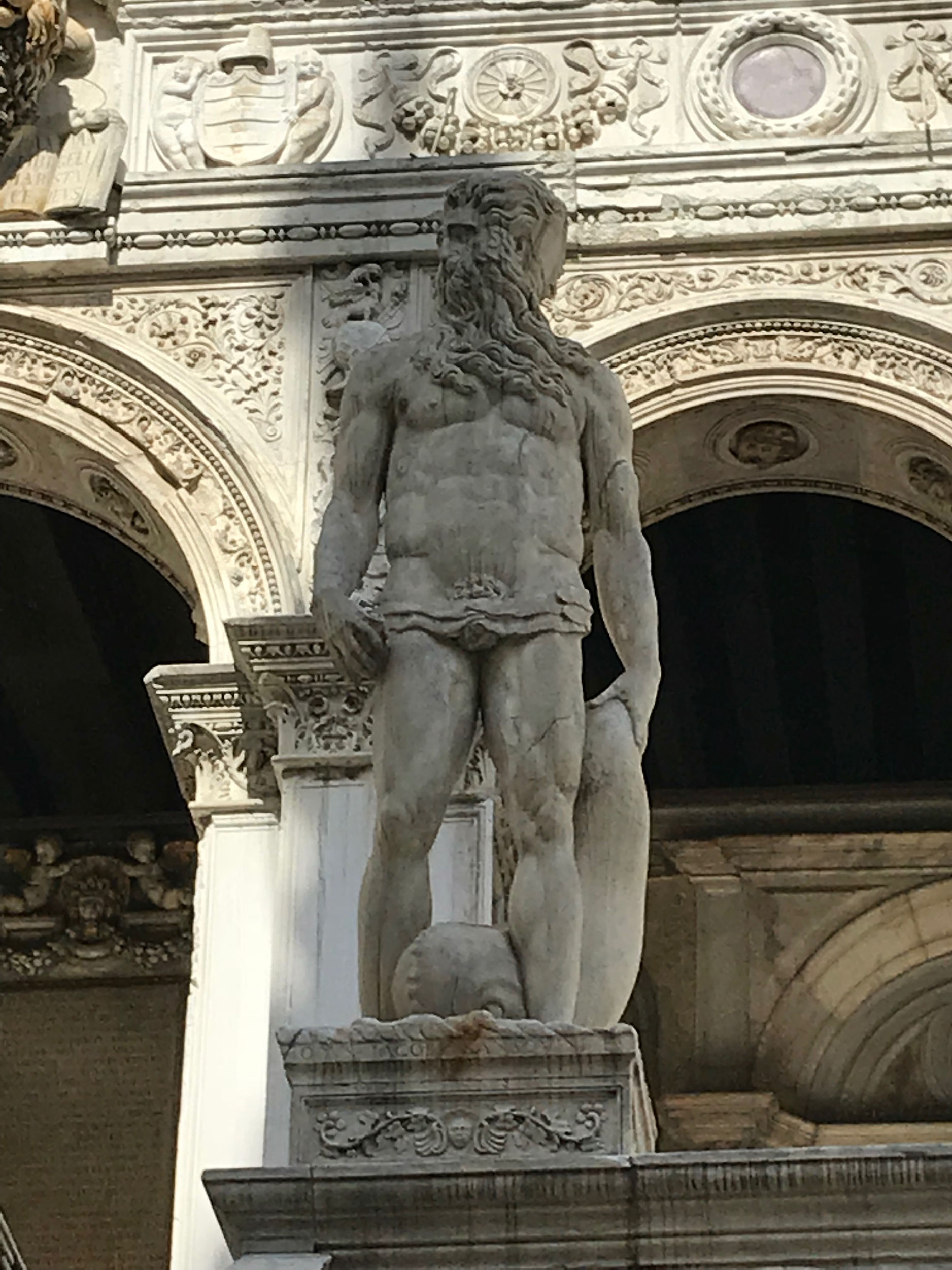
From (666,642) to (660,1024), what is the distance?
222 cm

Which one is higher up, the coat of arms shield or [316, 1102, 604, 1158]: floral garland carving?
the coat of arms shield

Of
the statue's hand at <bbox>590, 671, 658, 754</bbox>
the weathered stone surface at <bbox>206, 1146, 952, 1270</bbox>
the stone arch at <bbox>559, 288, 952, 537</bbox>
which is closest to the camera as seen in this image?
the weathered stone surface at <bbox>206, 1146, 952, 1270</bbox>

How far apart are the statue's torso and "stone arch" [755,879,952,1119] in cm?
806

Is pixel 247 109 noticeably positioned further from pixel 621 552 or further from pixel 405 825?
pixel 405 825

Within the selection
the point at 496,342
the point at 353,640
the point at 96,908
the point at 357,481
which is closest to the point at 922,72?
the point at 496,342

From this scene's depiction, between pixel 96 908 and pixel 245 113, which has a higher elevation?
pixel 245 113

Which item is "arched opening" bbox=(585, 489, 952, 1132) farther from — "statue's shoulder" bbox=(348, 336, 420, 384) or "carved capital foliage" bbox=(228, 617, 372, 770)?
"statue's shoulder" bbox=(348, 336, 420, 384)

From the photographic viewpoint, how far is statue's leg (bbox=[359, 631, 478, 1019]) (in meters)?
8.04

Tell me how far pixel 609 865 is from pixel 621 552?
1.04 meters

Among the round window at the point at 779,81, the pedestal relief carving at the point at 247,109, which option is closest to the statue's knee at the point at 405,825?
the pedestal relief carving at the point at 247,109

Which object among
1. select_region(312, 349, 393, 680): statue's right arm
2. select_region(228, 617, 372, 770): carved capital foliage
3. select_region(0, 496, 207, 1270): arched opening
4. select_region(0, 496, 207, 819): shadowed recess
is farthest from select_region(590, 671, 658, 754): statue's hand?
select_region(0, 496, 207, 1270): arched opening

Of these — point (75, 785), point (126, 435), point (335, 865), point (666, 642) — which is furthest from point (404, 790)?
point (75, 785)

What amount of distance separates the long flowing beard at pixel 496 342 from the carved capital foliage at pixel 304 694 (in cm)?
284

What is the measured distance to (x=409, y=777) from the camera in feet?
26.7
